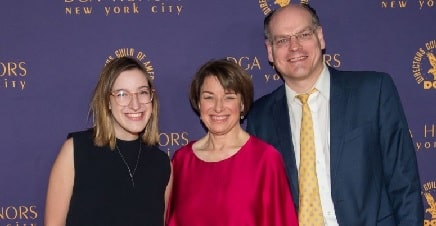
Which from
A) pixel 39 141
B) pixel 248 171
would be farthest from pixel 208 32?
pixel 39 141

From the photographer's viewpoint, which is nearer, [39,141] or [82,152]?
[82,152]

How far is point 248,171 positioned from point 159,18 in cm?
Answer: 90

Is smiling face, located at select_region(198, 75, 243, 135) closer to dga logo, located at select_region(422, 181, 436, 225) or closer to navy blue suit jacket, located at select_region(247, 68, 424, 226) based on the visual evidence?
navy blue suit jacket, located at select_region(247, 68, 424, 226)

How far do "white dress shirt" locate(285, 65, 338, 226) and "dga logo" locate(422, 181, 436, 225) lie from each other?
77 centimetres

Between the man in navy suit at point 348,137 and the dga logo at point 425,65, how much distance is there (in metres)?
0.54

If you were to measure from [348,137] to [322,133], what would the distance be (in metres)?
0.12

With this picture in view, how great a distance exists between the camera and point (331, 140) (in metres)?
1.99

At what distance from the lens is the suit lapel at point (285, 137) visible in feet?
6.75

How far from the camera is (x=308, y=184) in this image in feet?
6.63

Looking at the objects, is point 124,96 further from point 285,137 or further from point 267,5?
point 267,5

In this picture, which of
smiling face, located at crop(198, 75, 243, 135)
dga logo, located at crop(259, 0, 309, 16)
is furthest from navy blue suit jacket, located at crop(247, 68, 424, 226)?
dga logo, located at crop(259, 0, 309, 16)

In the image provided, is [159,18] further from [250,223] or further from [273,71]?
[250,223]

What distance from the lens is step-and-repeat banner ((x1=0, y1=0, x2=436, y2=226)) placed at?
2.37 meters

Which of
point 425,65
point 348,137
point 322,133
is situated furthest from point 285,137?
point 425,65
